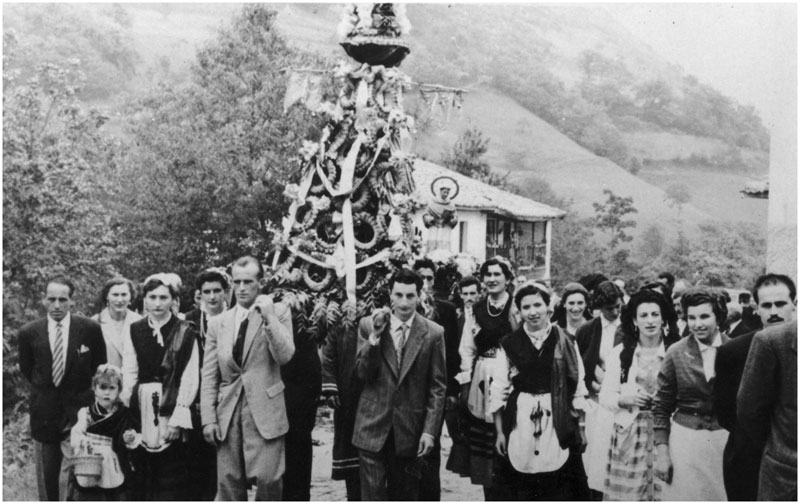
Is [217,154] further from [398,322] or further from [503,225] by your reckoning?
[398,322]

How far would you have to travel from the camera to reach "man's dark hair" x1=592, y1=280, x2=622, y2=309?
659cm

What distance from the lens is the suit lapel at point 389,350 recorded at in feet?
18.5

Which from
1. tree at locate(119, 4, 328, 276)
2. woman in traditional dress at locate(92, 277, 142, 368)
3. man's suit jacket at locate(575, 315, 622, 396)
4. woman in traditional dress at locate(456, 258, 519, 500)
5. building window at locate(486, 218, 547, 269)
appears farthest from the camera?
building window at locate(486, 218, 547, 269)

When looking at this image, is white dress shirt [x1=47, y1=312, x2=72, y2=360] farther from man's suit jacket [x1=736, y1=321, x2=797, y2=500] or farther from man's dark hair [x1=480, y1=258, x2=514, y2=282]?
man's suit jacket [x1=736, y1=321, x2=797, y2=500]

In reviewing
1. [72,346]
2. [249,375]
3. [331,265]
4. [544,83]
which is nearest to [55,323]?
[72,346]

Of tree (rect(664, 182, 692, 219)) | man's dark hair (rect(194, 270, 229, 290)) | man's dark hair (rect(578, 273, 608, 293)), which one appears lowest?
man's dark hair (rect(194, 270, 229, 290))

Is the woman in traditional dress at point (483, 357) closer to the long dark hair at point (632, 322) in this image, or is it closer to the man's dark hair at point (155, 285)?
the long dark hair at point (632, 322)

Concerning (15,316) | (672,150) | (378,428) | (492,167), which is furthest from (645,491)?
(492,167)

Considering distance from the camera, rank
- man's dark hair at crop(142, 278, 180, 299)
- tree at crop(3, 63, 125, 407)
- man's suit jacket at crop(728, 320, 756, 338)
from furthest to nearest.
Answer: tree at crop(3, 63, 125, 407) → man's suit jacket at crop(728, 320, 756, 338) → man's dark hair at crop(142, 278, 180, 299)

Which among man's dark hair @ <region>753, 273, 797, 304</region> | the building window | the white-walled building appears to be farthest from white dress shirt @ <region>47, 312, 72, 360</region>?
the building window

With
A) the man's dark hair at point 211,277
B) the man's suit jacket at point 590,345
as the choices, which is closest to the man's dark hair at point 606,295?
the man's suit jacket at point 590,345

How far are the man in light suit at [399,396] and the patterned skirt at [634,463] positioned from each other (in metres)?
1.12

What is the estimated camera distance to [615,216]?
2373 cm

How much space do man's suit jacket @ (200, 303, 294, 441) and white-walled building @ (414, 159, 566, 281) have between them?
15.6 metres
